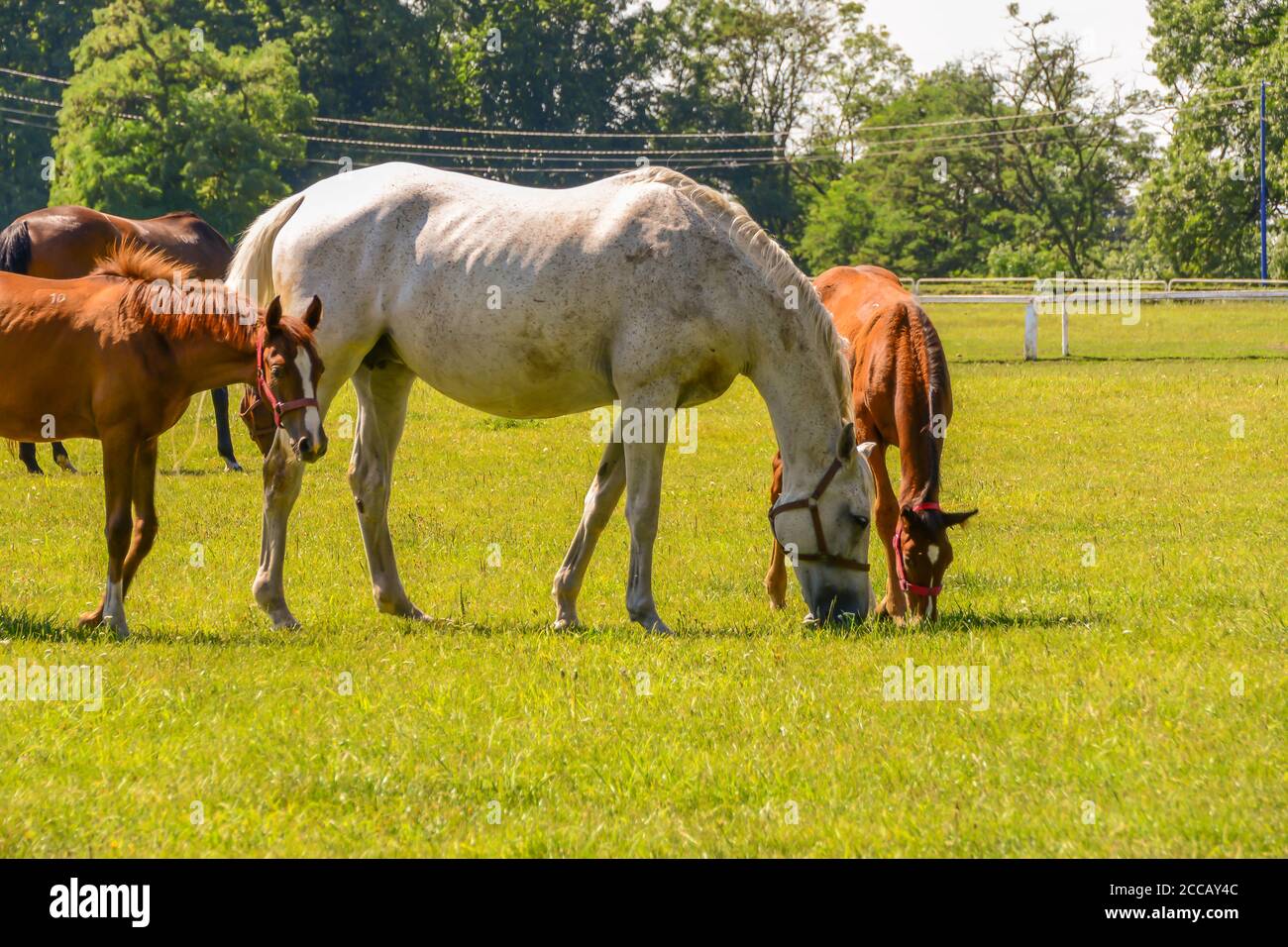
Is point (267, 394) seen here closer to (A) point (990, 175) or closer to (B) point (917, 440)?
(B) point (917, 440)

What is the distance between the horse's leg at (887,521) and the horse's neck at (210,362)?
3.76 meters

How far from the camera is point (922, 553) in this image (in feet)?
28.1

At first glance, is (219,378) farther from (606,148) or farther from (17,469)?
(606,148)

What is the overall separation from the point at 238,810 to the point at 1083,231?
65.9 metres

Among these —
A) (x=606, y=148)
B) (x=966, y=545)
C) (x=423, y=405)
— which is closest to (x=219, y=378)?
Result: (x=966, y=545)

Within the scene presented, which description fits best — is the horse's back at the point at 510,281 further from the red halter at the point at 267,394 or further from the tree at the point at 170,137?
the tree at the point at 170,137

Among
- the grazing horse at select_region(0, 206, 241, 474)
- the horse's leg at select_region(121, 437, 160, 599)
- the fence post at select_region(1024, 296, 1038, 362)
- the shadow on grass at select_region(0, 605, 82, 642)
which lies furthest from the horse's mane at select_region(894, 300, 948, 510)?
the fence post at select_region(1024, 296, 1038, 362)

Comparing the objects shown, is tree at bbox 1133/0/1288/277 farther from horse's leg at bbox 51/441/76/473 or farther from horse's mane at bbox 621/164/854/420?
horse's mane at bbox 621/164/854/420

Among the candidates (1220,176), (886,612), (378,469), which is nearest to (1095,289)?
(1220,176)

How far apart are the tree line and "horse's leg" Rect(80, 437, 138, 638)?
51.6m

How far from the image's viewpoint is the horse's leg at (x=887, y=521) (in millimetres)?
9188

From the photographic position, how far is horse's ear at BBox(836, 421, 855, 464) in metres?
8.52

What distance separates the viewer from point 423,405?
22469mm

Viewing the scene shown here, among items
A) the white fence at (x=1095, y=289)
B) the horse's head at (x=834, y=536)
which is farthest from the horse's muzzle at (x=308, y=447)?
the white fence at (x=1095, y=289)
